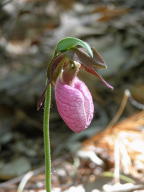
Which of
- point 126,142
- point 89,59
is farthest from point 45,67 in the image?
point 89,59

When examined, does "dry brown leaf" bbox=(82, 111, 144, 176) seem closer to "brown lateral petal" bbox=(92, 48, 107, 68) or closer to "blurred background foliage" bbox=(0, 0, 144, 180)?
"blurred background foliage" bbox=(0, 0, 144, 180)

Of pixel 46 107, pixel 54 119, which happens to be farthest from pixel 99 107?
pixel 46 107

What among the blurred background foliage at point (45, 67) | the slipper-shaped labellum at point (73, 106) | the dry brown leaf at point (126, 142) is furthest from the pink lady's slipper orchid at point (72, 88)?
the blurred background foliage at point (45, 67)

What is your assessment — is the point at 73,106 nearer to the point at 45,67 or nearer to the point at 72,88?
the point at 72,88

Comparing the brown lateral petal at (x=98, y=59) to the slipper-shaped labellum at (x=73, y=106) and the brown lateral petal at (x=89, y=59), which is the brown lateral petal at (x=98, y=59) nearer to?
the brown lateral petal at (x=89, y=59)

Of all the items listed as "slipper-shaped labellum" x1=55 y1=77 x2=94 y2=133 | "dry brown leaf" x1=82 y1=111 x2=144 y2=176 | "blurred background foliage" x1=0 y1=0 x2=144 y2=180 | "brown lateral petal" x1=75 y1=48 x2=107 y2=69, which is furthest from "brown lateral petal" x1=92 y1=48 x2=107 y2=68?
"blurred background foliage" x1=0 y1=0 x2=144 y2=180
